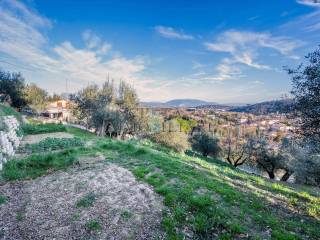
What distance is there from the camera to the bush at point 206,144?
4800 centimetres

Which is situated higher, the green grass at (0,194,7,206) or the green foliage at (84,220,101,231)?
the green grass at (0,194,7,206)

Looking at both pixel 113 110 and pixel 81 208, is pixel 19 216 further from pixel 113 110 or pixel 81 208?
pixel 113 110

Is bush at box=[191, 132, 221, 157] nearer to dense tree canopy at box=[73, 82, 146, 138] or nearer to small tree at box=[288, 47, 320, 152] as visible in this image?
dense tree canopy at box=[73, 82, 146, 138]

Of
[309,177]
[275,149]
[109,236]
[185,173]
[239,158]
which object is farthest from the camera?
[239,158]

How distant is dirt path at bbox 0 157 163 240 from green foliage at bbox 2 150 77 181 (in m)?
0.90

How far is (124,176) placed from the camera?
1166cm

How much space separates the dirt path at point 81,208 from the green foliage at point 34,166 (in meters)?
0.90

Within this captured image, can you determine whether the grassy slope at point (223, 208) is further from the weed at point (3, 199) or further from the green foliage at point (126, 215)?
the weed at point (3, 199)

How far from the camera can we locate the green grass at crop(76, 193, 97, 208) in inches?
335

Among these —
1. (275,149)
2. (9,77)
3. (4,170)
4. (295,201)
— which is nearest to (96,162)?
(4,170)

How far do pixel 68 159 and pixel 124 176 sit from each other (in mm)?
4507

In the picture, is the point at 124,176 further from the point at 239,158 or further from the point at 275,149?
the point at 239,158

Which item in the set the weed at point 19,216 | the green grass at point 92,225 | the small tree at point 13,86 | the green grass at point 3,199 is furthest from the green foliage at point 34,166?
the small tree at point 13,86

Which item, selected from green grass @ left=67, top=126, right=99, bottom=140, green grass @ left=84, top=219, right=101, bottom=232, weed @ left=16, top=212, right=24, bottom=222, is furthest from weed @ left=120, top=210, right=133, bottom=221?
green grass @ left=67, top=126, right=99, bottom=140
